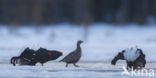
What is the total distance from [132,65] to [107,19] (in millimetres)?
37428

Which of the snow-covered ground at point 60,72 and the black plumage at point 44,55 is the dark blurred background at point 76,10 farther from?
the snow-covered ground at point 60,72

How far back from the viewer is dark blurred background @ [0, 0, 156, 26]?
1914 inches

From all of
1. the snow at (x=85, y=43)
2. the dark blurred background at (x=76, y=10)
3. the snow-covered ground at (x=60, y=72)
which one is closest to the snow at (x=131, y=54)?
the snow-covered ground at (x=60, y=72)

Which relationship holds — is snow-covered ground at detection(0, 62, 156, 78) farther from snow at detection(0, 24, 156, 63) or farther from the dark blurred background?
the dark blurred background

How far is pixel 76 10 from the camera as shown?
51.4m

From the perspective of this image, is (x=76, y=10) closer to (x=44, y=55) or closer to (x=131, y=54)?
(x=44, y=55)

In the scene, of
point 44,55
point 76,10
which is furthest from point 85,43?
point 76,10

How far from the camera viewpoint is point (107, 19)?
50.5 metres

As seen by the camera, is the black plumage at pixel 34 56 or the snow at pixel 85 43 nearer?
the black plumage at pixel 34 56

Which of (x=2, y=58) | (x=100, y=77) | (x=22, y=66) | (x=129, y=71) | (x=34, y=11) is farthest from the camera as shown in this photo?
(x=34, y=11)

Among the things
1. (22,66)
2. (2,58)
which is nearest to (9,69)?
(22,66)

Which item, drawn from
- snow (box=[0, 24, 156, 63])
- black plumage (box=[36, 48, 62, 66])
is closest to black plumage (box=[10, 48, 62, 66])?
black plumage (box=[36, 48, 62, 66])

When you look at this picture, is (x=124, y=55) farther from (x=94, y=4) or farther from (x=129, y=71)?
(x=94, y=4)

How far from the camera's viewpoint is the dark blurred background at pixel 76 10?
4862 centimetres
